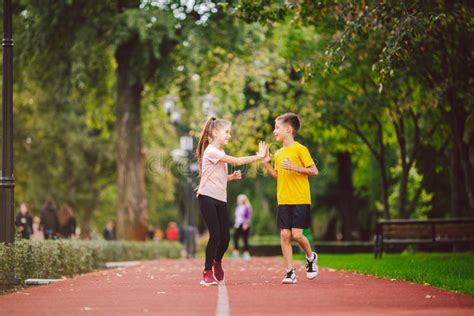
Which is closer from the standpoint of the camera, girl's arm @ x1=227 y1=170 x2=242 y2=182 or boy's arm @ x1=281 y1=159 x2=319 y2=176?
boy's arm @ x1=281 y1=159 x2=319 y2=176

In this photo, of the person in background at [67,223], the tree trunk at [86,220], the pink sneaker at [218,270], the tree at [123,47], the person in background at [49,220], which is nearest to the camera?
the pink sneaker at [218,270]

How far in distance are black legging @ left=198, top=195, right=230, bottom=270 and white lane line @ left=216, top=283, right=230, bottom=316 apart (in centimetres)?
47

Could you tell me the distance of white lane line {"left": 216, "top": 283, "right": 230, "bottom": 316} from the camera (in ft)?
28.7

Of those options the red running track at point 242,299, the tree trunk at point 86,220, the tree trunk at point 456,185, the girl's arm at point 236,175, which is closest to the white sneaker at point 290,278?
the red running track at point 242,299

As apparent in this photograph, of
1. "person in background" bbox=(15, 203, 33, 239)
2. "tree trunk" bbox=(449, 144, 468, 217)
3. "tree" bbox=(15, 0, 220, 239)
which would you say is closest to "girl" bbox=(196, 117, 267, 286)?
"person in background" bbox=(15, 203, 33, 239)

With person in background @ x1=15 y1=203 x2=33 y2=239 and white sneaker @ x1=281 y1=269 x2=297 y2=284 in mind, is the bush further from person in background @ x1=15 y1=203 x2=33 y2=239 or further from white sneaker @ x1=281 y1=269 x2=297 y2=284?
white sneaker @ x1=281 y1=269 x2=297 y2=284

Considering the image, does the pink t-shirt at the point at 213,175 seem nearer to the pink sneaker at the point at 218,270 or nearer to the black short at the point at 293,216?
the black short at the point at 293,216

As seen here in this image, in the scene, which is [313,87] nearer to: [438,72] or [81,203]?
[438,72]

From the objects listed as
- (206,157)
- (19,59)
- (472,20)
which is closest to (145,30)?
(19,59)

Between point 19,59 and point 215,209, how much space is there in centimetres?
1919

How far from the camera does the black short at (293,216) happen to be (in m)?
12.3

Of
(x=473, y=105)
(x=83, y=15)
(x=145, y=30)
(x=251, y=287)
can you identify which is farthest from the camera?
(x=83, y=15)

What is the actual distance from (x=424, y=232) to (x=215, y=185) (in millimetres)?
12482

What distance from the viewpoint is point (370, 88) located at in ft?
103
